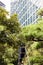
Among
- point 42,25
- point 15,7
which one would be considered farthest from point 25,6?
point 42,25

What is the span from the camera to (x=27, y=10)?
26.1 metres

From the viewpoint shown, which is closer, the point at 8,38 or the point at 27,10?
the point at 8,38

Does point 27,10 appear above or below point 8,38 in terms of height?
above

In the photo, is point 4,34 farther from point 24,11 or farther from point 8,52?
point 24,11

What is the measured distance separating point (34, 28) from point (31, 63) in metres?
1.30

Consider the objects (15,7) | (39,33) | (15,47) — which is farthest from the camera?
(15,7)

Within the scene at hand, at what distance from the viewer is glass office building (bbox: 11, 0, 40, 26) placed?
2445 cm

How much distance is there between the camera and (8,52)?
1104 centimetres

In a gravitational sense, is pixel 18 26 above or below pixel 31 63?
above

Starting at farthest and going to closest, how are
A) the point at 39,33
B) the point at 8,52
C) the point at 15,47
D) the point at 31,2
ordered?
the point at 31,2 < the point at 15,47 < the point at 8,52 < the point at 39,33

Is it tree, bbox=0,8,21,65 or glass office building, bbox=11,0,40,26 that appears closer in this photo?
tree, bbox=0,8,21,65

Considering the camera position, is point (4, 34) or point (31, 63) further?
point (4, 34)

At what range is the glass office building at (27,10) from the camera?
24.5 metres

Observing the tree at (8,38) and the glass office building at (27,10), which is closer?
the tree at (8,38)
